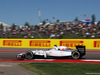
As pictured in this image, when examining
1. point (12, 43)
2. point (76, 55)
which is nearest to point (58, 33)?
point (12, 43)

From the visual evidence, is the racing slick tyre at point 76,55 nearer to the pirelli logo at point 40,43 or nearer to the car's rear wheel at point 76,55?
the car's rear wheel at point 76,55

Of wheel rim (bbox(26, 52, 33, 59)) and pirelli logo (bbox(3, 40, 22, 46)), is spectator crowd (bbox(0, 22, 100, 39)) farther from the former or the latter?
wheel rim (bbox(26, 52, 33, 59))

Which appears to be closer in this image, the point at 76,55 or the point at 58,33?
the point at 76,55

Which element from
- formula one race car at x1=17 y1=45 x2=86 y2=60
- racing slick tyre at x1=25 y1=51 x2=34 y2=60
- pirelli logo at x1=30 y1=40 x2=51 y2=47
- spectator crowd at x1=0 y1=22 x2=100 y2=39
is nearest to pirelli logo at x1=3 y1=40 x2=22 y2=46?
pirelli logo at x1=30 y1=40 x2=51 y2=47

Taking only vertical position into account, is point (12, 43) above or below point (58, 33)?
below

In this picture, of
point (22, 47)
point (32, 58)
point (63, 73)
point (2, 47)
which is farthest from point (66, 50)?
point (2, 47)

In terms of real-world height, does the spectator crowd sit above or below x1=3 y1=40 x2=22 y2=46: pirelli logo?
above

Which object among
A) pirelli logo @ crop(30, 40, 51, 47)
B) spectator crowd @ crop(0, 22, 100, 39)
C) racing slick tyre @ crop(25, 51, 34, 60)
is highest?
spectator crowd @ crop(0, 22, 100, 39)

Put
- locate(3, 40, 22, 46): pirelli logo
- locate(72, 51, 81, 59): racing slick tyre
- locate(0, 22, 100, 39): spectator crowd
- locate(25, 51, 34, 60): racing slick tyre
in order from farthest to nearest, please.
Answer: locate(0, 22, 100, 39): spectator crowd < locate(3, 40, 22, 46): pirelli logo < locate(72, 51, 81, 59): racing slick tyre < locate(25, 51, 34, 60): racing slick tyre

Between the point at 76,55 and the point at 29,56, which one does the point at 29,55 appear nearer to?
the point at 29,56

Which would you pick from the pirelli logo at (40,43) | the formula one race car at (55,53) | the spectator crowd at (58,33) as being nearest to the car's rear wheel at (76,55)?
the formula one race car at (55,53)

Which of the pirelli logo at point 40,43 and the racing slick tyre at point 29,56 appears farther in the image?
the pirelli logo at point 40,43

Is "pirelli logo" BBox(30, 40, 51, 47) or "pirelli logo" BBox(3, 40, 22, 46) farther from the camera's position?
"pirelli logo" BBox(3, 40, 22, 46)

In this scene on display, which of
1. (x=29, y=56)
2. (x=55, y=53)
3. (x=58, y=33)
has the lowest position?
(x=29, y=56)
